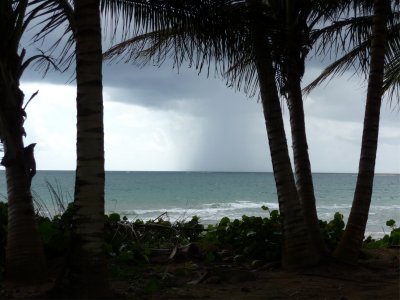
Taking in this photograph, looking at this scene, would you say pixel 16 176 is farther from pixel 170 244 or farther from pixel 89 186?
pixel 170 244

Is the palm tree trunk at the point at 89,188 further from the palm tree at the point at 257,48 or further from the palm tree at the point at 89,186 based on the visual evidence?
the palm tree at the point at 257,48

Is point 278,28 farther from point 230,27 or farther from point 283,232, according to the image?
point 283,232

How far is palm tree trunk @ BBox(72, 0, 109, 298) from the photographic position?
15.7 ft

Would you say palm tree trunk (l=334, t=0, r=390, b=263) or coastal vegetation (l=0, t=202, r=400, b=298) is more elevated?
palm tree trunk (l=334, t=0, r=390, b=263)

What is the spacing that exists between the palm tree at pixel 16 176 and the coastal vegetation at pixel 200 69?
1 centimetres

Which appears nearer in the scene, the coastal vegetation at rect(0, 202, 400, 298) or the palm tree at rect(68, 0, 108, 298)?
the palm tree at rect(68, 0, 108, 298)

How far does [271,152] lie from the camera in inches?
265

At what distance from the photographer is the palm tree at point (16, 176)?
227 inches

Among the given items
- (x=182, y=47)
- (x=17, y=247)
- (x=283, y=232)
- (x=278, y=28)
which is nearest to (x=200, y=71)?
(x=182, y=47)

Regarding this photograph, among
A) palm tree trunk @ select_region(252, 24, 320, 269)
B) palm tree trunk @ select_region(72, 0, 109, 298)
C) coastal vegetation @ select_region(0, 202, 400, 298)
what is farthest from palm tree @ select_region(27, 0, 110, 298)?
palm tree trunk @ select_region(252, 24, 320, 269)

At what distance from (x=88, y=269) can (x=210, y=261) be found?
277cm

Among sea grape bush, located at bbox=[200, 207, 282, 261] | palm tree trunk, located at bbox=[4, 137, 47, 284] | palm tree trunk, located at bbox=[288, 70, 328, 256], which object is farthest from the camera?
sea grape bush, located at bbox=[200, 207, 282, 261]

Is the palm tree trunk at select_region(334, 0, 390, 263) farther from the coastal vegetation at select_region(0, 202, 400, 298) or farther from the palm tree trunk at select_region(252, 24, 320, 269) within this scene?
the coastal vegetation at select_region(0, 202, 400, 298)

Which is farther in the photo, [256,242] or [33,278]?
[256,242]
